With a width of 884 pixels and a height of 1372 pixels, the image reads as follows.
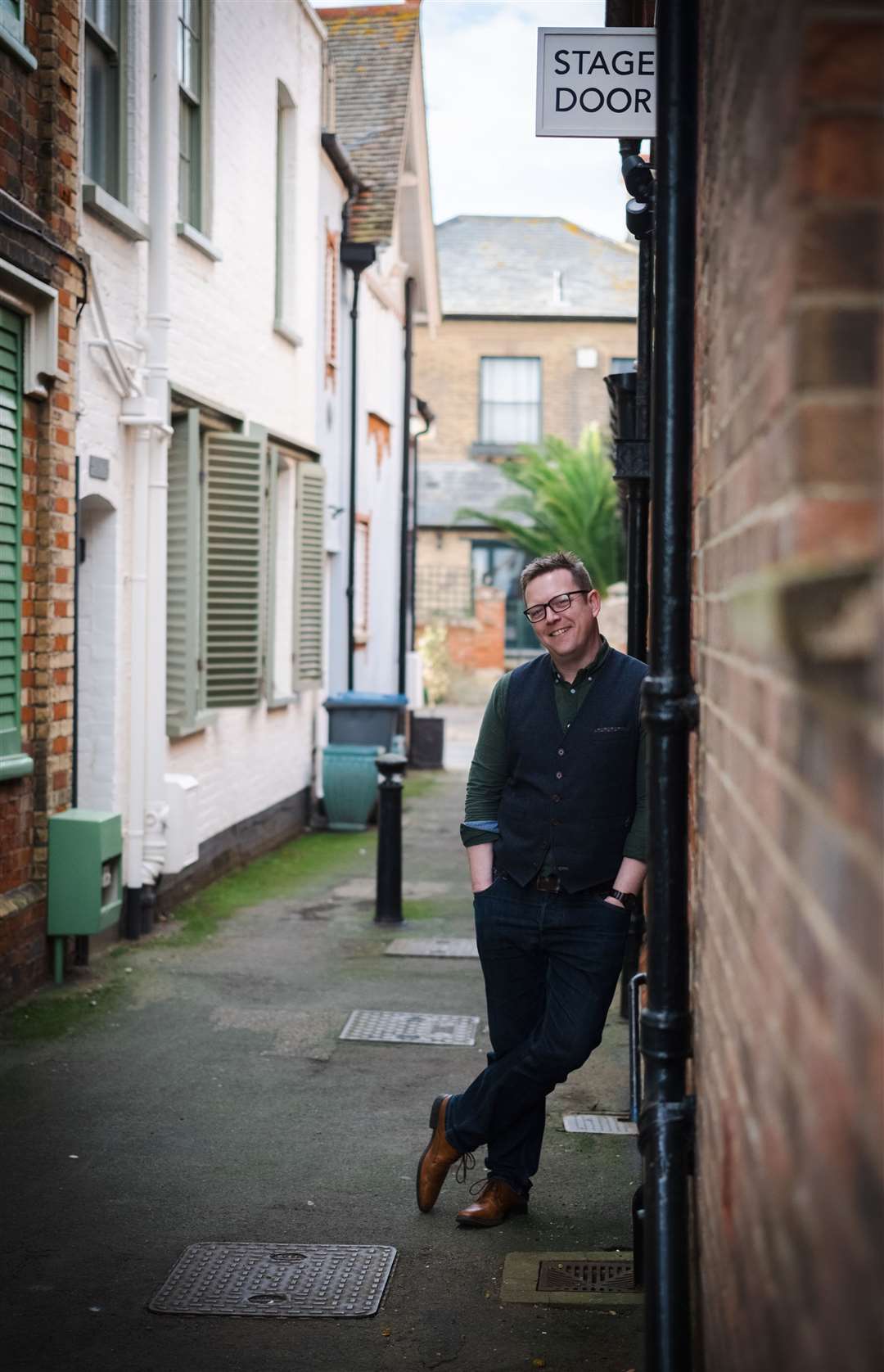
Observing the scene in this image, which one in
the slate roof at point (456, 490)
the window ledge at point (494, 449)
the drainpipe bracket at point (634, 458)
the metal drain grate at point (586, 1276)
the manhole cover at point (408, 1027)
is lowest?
the manhole cover at point (408, 1027)

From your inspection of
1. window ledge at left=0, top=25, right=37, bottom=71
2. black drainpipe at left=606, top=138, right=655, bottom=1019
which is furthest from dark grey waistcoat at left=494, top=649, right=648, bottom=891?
window ledge at left=0, top=25, right=37, bottom=71

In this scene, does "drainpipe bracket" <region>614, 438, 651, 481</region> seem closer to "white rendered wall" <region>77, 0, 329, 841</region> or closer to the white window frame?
"white rendered wall" <region>77, 0, 329, 841</region>

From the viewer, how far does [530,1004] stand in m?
4.89

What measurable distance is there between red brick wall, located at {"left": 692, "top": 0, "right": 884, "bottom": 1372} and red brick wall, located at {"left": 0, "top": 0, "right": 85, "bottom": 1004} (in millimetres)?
5985

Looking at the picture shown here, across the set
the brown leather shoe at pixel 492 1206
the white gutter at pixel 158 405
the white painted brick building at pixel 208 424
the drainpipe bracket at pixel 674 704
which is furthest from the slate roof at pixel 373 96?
the drainpipe bracket at pixel 674 704

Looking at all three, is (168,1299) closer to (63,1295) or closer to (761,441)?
(63,1295)

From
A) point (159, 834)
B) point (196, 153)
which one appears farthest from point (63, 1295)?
point (196, 153)

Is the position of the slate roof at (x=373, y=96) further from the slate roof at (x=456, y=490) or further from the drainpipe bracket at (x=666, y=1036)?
the slate roof at (x=456, y=490)

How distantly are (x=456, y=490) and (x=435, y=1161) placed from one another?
34.2 meters

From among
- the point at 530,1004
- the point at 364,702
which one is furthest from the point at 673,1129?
the point at 364,702

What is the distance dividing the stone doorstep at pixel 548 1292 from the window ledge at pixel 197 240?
7350 millimetres

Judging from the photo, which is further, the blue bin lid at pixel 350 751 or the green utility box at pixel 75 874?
the blue bin lid at pixel 350 751

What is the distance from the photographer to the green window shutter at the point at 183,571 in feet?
34.3

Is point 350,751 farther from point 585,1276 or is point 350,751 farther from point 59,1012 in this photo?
point 585,1276
